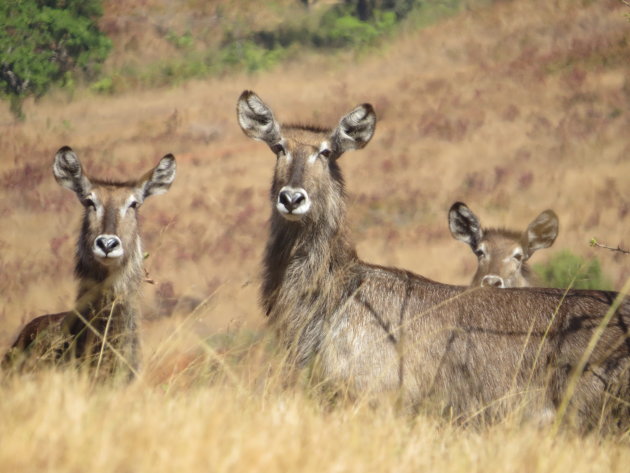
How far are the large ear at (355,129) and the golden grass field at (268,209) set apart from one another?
15.9 inches

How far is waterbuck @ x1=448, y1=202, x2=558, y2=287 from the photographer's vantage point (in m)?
9.45

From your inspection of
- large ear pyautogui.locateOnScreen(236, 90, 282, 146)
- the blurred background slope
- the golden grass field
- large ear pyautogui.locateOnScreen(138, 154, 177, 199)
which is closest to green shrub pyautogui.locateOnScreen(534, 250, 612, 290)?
the golden grass field

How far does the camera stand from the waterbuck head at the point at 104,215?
750 cm

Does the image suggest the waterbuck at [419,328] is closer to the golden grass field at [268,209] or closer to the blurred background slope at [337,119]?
the golden grass field at [268,209]

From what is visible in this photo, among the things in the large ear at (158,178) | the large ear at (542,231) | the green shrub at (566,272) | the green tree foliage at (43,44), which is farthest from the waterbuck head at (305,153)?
the green tree foliage at (43,44)

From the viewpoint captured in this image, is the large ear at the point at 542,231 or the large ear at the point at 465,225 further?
the large ear at the point at 542,231

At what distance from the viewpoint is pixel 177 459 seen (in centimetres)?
370

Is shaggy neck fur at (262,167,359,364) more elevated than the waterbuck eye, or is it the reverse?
the waterbuck eye

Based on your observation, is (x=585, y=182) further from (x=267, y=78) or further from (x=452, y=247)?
(x=267, y=78)

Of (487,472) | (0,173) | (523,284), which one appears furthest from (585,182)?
(487,472)

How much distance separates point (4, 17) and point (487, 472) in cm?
2155

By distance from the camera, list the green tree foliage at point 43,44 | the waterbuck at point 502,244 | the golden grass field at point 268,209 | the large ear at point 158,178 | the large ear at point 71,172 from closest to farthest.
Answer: the golden grass field at point 268,209
the large ear at point 71,172
the large ear at point 158,178
the waterbuck at point 502,244
the green tree foliage at point 43,44

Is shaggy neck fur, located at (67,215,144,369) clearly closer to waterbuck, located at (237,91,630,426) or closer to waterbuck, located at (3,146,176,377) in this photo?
waterbuck, located at (3,146,176,377)

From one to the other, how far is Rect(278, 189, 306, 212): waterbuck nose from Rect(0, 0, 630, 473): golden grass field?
55cm
